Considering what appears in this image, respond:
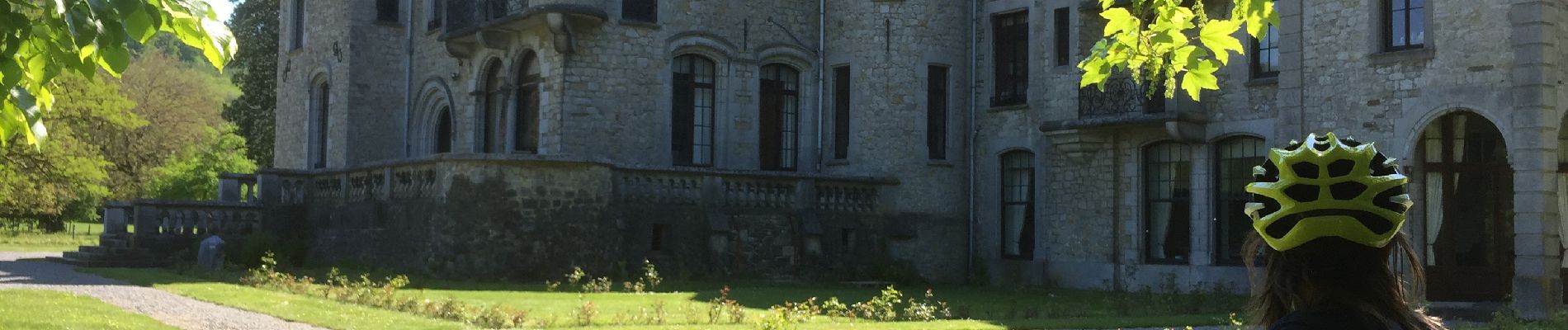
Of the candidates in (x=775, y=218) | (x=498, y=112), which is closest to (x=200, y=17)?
(x=775, y=218)

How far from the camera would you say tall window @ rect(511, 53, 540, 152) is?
2977 centimetres

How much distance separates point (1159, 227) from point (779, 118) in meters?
6.95

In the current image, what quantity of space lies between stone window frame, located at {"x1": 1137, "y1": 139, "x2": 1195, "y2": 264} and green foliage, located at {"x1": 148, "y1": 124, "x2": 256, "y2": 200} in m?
31.5

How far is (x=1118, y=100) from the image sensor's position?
26.7 meters

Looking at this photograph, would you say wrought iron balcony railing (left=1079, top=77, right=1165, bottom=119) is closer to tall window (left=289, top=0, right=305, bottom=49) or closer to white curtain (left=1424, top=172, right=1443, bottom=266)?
white curtain (left=1424, top=172, right=1443, bottom=266)

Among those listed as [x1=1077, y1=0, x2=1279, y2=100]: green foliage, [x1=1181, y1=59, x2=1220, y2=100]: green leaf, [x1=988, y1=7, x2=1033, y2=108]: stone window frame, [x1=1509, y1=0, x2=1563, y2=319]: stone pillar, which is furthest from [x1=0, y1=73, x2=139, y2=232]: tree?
[x1=1181, y1=59, x2=1220, y2=100]: green leaf

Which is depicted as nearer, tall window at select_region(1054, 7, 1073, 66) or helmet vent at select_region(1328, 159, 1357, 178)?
helmet vent at select_region(1328, 159, 1357, 178)

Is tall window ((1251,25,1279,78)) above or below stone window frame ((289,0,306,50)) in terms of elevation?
below

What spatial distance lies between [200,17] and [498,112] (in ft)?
81.3

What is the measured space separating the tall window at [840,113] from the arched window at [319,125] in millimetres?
12283

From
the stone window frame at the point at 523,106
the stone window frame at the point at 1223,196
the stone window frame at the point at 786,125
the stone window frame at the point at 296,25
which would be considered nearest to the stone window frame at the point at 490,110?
the stone window frame at the point at 523,106

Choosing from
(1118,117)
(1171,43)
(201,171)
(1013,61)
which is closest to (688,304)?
(1171,43)

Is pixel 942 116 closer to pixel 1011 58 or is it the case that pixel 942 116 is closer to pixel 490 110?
pixel 1011 58

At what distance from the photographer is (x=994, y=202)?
96.8ft
